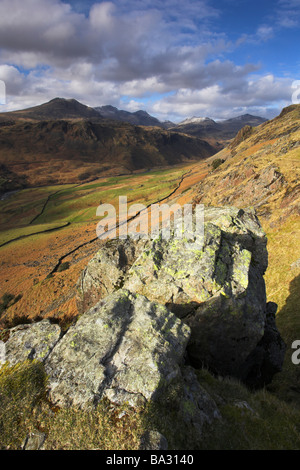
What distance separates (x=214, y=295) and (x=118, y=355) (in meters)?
4.70

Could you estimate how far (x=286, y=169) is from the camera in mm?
35281

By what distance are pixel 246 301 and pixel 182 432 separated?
19.3 ft

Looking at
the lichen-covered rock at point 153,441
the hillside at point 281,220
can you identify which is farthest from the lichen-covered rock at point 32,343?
the hillside at point 281,220

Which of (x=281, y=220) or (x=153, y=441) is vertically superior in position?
(x=281, y=220)

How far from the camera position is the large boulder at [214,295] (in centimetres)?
948

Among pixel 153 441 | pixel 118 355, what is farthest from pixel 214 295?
pixel 153 441

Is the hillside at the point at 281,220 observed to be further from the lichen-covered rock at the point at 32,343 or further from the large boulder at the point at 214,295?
the lichen-covered rock at the point at 32,343

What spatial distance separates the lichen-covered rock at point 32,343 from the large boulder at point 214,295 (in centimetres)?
399

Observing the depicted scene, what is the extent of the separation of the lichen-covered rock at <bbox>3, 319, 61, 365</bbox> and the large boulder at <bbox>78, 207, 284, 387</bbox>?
3987 millimetres

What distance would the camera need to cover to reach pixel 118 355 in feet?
22.7

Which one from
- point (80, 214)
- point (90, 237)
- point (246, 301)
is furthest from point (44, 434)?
point (80, 214)

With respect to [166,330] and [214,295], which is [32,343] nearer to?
[166,330]

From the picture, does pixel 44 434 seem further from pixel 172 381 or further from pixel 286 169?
pixel 286 169

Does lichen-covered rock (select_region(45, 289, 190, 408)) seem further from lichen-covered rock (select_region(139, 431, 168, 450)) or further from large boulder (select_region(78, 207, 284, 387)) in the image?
large boulder (select_region(78, 207, 284, 387))
